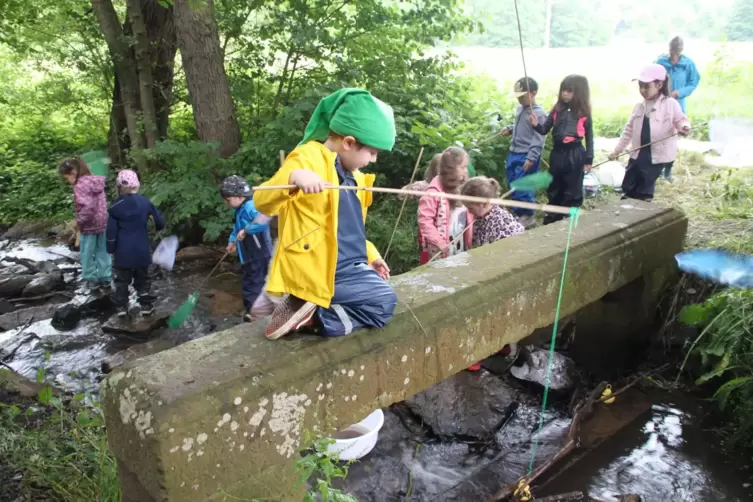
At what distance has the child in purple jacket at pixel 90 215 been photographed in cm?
609

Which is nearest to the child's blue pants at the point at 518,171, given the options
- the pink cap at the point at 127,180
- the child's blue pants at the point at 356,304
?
the child's blue pants at the point at 356,304

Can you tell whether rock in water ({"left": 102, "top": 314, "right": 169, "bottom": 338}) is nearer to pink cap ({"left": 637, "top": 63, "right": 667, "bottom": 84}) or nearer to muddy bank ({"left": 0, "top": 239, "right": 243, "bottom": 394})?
muddy bank ({"left": 0, "top": 239, "right": 243, "bottom": 394})

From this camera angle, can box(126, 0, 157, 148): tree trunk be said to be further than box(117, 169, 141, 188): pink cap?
Yes

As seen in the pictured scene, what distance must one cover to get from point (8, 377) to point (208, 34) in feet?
16.1

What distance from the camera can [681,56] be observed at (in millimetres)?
6879

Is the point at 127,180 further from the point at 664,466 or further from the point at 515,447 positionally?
the point at 664,466

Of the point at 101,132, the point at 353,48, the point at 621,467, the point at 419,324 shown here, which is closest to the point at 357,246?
the point at 419,324

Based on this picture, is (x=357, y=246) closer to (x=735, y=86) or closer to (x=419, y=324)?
(x=419, y=324)

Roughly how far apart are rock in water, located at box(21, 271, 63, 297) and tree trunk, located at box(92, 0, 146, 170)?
2.51m

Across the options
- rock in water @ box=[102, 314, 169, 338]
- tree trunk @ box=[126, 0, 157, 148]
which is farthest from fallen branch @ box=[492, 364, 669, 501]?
tree trunk @ box=[126, 0, 157, 148]

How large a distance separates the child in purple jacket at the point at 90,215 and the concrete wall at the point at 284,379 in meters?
4.60

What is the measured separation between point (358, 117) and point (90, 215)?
16.6ft

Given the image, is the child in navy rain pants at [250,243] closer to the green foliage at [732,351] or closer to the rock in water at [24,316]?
the rock in water at [24,316]

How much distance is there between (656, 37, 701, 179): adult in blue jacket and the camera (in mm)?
6832
